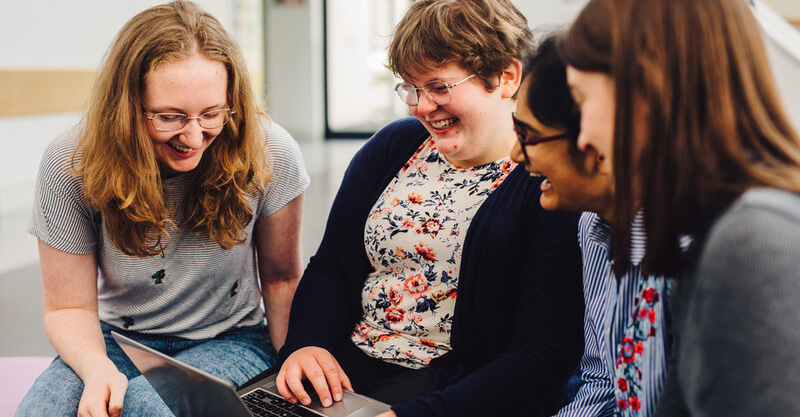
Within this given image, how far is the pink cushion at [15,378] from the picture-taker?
172cm

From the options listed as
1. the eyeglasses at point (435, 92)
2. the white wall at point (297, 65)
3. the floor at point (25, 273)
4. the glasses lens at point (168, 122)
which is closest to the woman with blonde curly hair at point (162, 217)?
the glasses lens at point (168, 122)

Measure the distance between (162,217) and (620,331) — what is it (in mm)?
981

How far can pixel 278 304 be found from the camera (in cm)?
179

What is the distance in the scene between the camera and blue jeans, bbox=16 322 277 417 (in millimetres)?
A: 1396

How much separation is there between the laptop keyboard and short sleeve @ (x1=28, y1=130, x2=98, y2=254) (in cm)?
50

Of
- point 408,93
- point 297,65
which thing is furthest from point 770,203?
point 297,65

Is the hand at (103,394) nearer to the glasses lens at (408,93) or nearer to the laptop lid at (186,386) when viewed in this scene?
the laptop lid at (186,386)

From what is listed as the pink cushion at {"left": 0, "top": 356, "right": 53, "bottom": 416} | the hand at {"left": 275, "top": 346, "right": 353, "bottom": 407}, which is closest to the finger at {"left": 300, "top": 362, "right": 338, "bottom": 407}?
the hand at {"left": 275, "top": 346, "right": 353, "bottom": 407}

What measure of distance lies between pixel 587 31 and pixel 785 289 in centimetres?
35

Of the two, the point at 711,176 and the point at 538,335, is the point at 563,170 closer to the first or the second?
the point at 711,176

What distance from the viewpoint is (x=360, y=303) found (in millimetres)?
1583

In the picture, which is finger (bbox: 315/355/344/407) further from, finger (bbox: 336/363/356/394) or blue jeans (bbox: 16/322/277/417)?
blue jeans (bbox: 16/322/277/417)

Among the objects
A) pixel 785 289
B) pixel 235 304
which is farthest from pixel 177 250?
pixel 785 289

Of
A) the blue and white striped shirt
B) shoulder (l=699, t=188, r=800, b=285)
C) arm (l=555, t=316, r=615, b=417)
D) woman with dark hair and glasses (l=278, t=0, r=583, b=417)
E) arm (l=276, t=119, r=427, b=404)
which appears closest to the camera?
shoulder (l=699, t=188, r=800, b=285)
